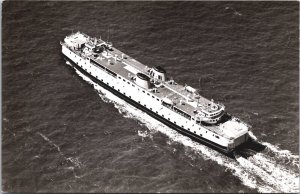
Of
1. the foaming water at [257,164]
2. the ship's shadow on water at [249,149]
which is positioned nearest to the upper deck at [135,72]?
the foaming water at [257,164]

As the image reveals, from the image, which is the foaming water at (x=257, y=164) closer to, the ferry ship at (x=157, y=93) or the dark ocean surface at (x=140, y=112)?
the dark ocean surface at (x=140, y=112)

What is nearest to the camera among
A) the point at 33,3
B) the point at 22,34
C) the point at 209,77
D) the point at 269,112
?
the point at 269,112

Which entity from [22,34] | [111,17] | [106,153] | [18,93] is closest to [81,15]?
[111,17]

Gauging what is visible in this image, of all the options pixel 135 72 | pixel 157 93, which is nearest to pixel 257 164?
pixel 157 93

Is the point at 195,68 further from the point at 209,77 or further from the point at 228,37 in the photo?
the point at 228,37

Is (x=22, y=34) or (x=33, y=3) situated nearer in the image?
(x=22, y=34)

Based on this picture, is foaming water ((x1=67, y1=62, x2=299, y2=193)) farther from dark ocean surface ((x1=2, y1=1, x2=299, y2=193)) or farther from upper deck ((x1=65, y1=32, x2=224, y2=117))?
upper deck ((x1=65, y1=32, x2=224, y2=117))
